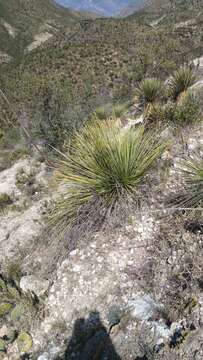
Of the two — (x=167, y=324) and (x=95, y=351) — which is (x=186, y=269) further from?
→ (x=95, y=351)

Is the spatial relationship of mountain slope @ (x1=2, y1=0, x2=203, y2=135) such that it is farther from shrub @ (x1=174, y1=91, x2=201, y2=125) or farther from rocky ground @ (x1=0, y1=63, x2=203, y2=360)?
rocky ground @ (x1=0, y1=63, x2=203, y2=360)

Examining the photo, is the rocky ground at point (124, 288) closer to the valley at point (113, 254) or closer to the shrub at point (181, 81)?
the valley at point (113, 254)

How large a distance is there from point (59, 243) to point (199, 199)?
178 cm

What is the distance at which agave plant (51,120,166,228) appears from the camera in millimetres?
3734

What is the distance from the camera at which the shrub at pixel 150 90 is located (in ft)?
26.0

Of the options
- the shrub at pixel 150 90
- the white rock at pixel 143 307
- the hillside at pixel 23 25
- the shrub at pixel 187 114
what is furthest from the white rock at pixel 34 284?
the hillside at pixel 23 25

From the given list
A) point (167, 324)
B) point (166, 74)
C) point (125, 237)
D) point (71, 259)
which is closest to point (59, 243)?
point (71, 259)

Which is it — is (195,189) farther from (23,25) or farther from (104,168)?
(23,25)

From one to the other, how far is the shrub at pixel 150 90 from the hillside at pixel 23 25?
6998cm

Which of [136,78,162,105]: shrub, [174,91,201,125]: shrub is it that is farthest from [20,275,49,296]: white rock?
[136,78,162,105]: shrub

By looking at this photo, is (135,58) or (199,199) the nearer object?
(199,199)

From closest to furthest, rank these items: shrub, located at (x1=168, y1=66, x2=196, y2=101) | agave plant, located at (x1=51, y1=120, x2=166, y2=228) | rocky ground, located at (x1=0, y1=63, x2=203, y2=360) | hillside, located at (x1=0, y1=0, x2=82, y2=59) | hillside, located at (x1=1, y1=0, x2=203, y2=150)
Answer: rocky ground, located at (x1=0, y1=63, x2=203, y2=360)
agave plant, located at (x1=51, y1=120, x2=166, y2=228)
shrub, located at (x1=168, y1=66, x2=196, y2=101)
hillside, located at (x1=1, y1=0, x2=203, y2=150)
hillside, located at (x1=0, y1=0, x2=82, y2=59)

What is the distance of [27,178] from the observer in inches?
311

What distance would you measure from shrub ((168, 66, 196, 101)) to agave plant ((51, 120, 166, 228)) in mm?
4090
